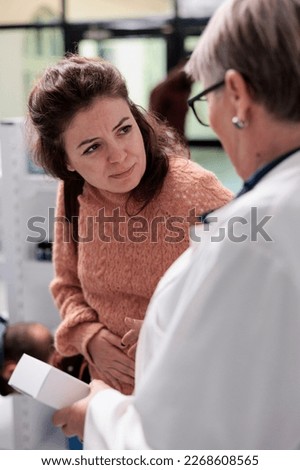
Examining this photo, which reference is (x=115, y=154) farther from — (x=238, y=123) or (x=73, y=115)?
(x=238, y=123)

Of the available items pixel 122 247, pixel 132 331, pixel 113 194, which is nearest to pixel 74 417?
pixel 132 331

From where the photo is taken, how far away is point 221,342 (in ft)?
2.83

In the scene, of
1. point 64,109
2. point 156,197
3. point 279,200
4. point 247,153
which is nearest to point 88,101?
point 64,109

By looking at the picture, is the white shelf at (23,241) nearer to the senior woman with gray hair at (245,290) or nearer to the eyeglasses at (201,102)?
the eyeglasses at (201,102)

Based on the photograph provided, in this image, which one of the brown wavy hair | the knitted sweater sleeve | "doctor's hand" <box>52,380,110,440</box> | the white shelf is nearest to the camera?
"doctor's hand" <box>52,380,110,440</box>

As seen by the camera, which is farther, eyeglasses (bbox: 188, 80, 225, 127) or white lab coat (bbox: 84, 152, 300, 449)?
eyeglasses (bbox: 188, 80, 225, 127)

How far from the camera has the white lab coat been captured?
849 mm

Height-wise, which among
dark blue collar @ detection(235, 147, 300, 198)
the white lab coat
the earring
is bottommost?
the white lab coat

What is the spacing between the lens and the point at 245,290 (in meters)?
0.85

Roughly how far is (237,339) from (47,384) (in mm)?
597

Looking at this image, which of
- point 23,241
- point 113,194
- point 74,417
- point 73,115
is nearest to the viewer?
point 74,417

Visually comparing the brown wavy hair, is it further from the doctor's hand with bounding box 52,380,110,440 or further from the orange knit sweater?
the doctor's hand with bounding box 52,380,110,440

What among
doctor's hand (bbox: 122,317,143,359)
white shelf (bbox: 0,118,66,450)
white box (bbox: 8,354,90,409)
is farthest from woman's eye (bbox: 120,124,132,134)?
white shelf (bbox: 0,118,66,450)

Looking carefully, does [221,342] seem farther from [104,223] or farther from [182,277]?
[104,223]
